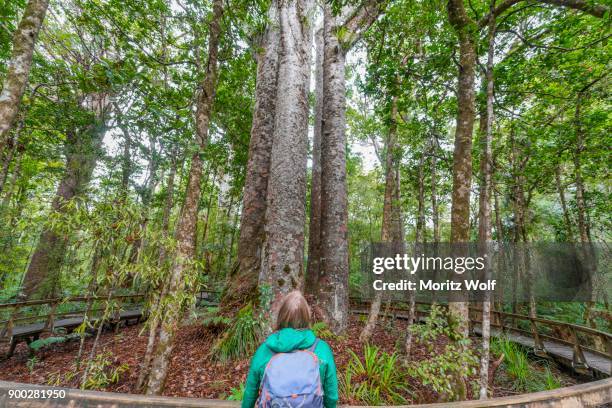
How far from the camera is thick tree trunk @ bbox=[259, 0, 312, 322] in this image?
461 centimetres

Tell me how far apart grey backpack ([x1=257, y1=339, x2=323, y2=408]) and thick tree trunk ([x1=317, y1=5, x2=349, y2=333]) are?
4.30 metres

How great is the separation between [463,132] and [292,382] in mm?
4065

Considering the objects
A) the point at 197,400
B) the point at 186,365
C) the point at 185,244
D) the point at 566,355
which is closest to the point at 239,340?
the point at 186,365

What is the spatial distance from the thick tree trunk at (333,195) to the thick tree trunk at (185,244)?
3.29m

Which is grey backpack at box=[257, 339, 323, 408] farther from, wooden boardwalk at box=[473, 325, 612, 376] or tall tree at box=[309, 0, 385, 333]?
wooden boardwalk at box=[473, 325, 612, 376]

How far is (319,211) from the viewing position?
6.84 m

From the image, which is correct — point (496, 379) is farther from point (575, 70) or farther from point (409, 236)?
point (409, 236)

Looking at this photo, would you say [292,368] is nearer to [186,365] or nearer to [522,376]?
[186,365]

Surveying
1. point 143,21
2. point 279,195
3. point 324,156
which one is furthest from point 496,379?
point 143,21

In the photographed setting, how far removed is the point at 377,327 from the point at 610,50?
8617 mm

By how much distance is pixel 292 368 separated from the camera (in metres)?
1.43

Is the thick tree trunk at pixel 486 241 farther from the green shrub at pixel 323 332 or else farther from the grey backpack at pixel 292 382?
the grey backpack at pixel 292 382

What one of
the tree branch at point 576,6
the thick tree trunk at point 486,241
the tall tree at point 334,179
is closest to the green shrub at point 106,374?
the tall tree at point 334,179

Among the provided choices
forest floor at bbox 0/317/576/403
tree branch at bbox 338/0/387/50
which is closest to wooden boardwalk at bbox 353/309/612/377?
forest floor at bbox 0/317/576/403
